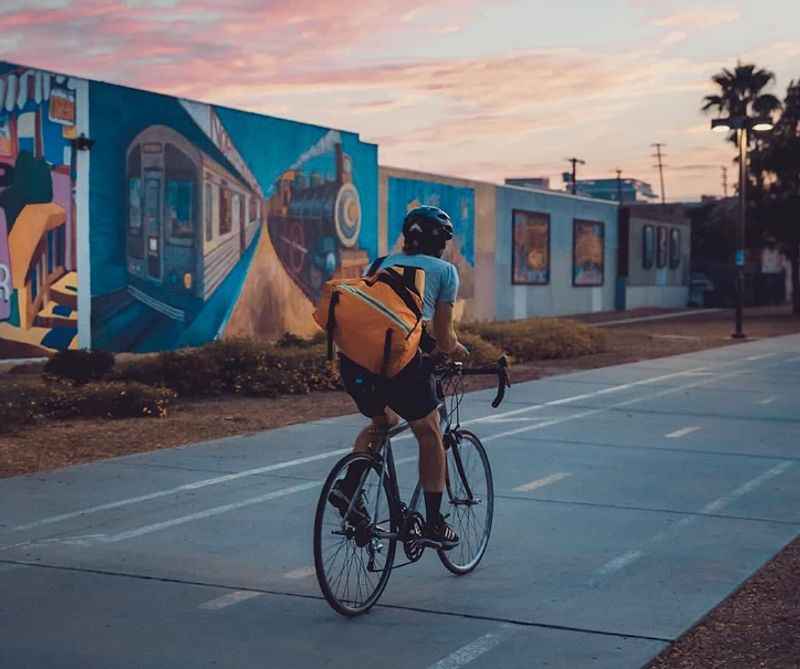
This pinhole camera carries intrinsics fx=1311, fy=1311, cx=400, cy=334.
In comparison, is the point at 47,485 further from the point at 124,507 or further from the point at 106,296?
the point at 106,296

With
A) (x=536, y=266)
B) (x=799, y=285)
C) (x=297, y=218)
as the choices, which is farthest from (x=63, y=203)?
(x=799, y=285)

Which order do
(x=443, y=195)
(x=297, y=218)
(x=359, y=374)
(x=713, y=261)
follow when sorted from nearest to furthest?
(x=359, y=374) → (x=297, y=218) → (x=443, y=195) → (x=713, y=261)

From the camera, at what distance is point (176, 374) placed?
56.4 ft

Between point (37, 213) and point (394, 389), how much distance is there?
17578 mm

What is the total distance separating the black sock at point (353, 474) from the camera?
6.06 m

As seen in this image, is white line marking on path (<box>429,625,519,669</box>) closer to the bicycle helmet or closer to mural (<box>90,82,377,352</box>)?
the bicycle helmet

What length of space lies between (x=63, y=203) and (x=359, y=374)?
18.1m

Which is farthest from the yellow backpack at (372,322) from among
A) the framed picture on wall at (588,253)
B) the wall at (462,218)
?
the framed picture on wall at (588,253)

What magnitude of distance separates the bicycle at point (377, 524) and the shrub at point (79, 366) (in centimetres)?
1032

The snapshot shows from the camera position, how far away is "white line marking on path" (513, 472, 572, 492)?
988cm

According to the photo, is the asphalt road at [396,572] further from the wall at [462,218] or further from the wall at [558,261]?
the wall at [558,261]

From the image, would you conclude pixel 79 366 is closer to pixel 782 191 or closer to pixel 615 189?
pixel 782 191

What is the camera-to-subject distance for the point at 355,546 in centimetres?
619

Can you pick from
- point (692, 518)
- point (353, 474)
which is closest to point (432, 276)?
point (353, 474)
